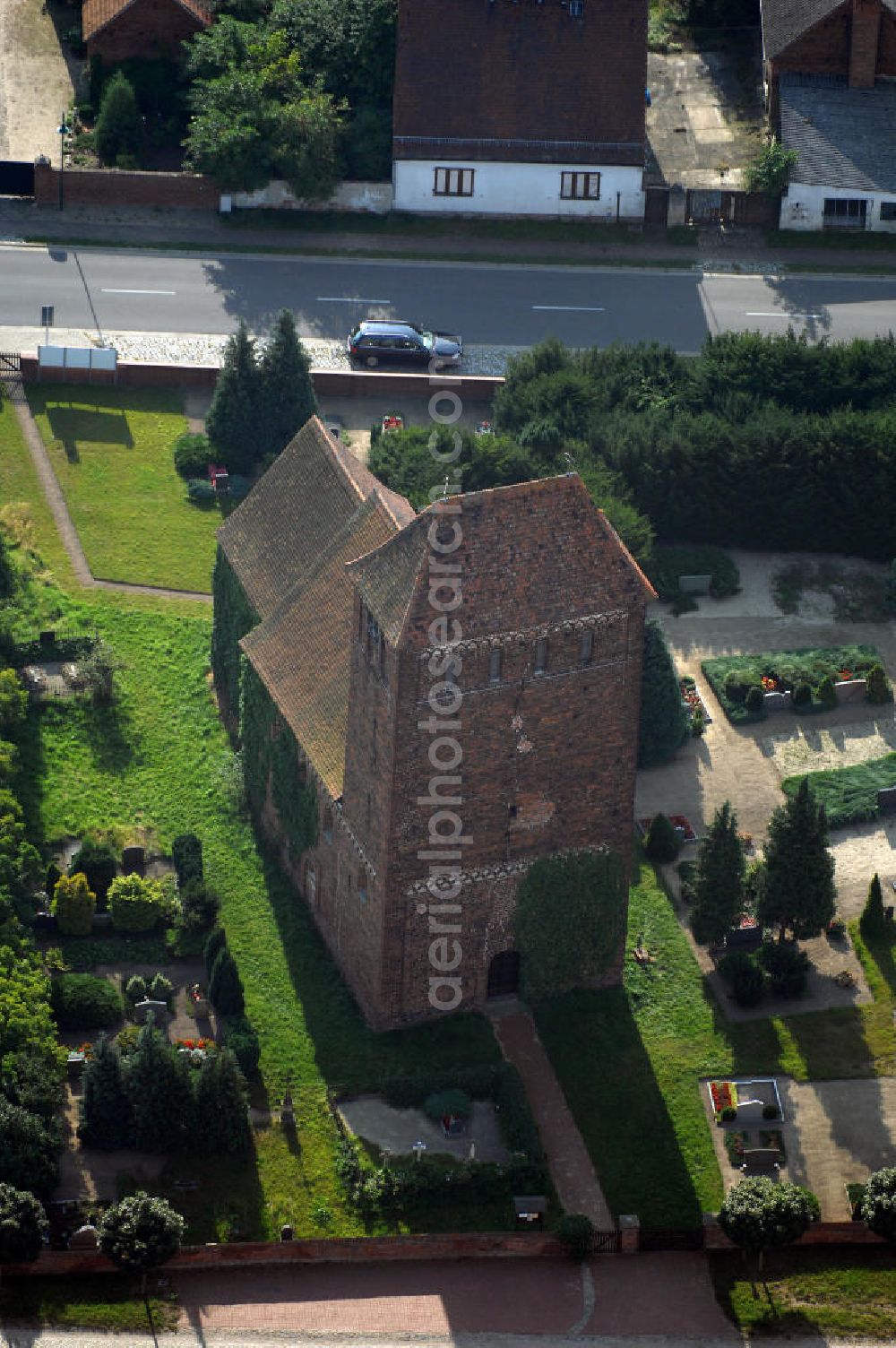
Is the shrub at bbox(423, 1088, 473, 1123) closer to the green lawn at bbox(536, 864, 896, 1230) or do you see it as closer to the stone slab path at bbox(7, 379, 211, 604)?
the green lawn at bbox(536, 864, 896, 1230)

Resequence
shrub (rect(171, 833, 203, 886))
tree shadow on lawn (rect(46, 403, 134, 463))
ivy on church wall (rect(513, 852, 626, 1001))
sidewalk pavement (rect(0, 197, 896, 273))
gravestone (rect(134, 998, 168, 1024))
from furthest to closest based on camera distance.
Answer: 1. sidewalk pavement (rect(0, 197, 896, 273))
2. tree shadow on lawn (rect(46, 403, 134, 463))
3. shrub (rect(171, 833, 203, 886))
4. gravestone (rect(134, 998, 168, 1024))
5. ivy on church wall (rect(513, 852, 626, 1001))

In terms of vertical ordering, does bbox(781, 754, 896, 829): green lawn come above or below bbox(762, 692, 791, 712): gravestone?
below

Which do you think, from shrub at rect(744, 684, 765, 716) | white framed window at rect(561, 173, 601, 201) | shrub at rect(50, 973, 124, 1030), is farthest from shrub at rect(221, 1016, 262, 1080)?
white framed window at rect(561, 173, 601, 201)

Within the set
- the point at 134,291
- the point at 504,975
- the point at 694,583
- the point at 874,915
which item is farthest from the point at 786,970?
the point at 134,291

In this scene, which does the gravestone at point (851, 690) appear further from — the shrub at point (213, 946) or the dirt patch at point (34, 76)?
the dirt patch at point (34, 76)

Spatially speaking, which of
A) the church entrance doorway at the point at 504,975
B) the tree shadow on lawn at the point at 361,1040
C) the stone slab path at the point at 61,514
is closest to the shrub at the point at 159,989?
the tree shadow on lawn at the point at 361,1040

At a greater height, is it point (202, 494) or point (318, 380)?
point (318, 380)

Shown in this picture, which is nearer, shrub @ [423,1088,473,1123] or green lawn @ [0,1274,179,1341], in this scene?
green lawn @ [0,1274,179,1341]

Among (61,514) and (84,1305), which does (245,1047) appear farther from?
(61,514)
